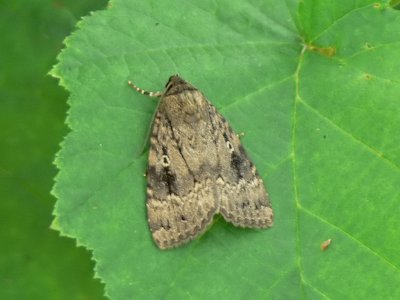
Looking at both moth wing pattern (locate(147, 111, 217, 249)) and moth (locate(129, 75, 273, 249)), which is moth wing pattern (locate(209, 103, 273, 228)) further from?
moth wing pattern (locate(147, 111, 217, 249))

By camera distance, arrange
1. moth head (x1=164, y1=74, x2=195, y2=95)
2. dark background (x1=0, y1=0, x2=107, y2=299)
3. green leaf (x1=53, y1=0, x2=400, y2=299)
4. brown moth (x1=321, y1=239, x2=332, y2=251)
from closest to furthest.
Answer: green leaf (x1=53, y1=0, x2=400, y2=299), brown moth (x1=321, y1=239, x2=332, y2=251), moth head (x1=164, y1=74, x2=195, y2=95), dark background (x1=0, y1=0, x2=107, y2=299)

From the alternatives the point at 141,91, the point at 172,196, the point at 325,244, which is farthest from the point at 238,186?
the point at 141,91

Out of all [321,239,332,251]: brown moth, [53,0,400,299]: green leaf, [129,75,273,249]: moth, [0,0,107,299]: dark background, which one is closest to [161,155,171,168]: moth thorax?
[129,75,273,249]: moth

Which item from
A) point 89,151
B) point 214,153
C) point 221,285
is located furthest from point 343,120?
point 89,151

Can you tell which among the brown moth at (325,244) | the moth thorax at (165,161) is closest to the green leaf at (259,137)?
the brown moth at (325,244)

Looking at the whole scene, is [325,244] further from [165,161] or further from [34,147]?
[34,147]

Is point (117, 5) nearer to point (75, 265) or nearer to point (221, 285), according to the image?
point (221, 285)
